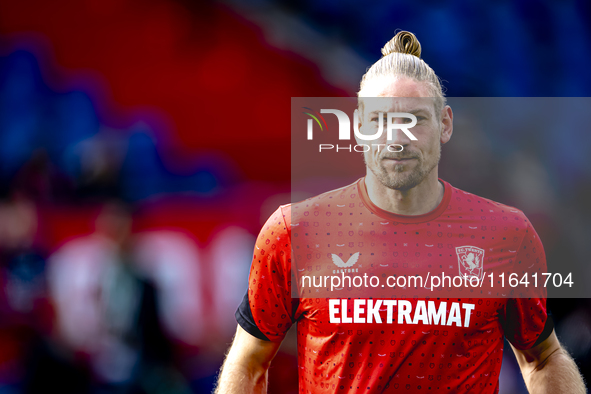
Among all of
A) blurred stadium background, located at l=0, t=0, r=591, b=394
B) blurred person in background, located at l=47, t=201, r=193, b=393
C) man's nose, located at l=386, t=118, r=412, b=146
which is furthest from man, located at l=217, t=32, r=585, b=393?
blurred person in background, located at l=47, t=201, r=193, b=393

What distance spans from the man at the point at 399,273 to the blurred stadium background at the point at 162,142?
1.18 m

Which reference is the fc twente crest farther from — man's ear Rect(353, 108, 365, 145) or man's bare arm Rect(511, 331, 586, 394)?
man's ear Rect(353, 108, 365, 145)

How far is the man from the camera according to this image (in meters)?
1.72

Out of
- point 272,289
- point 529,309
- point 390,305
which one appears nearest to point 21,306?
point 272,289

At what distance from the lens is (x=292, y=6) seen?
3385 millimetres

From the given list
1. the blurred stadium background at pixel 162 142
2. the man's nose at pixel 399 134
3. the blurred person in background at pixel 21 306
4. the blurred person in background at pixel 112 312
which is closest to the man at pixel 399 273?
the man's nose at pixel 399 134

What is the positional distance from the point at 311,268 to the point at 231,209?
5.38ft

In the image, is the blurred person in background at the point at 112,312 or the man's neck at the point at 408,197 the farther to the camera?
the blurred person in background at the point at 112,312

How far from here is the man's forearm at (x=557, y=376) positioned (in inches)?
74.7

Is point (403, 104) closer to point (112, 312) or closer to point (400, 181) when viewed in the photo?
point (400, 181)

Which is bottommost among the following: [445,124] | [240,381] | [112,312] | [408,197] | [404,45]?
[240,381]

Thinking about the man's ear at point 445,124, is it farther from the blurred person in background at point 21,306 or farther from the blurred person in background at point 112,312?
the blurred person in background at point 21,306

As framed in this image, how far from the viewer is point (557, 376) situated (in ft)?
6.26

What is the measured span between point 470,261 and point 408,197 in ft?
1.11
